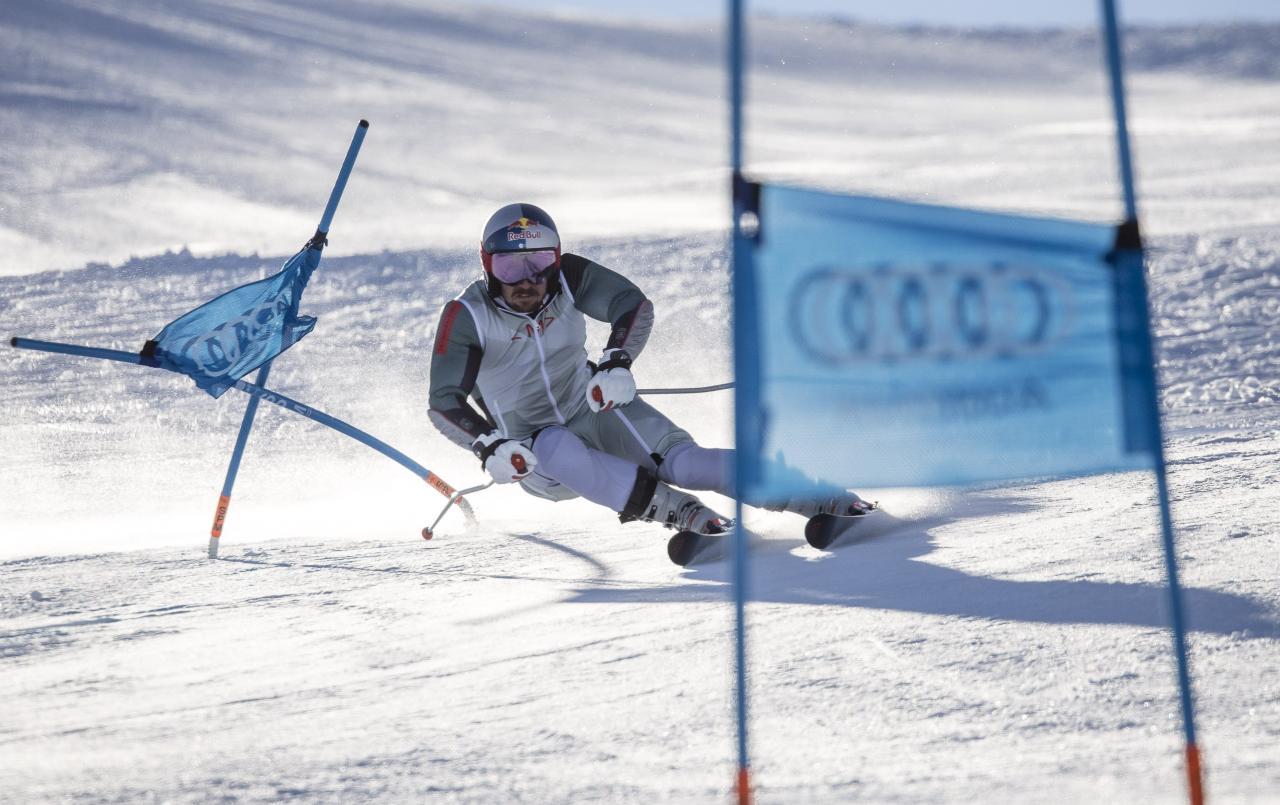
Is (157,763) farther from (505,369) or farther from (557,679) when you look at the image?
(505,369)

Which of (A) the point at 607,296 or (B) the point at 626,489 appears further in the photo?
(A) the point at 607,296

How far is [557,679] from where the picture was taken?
408cm

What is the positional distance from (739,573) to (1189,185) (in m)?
14.5

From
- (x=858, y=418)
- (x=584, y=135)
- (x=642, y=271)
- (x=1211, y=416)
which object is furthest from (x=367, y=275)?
(x=584, y=135)

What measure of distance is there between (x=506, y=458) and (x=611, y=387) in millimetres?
444

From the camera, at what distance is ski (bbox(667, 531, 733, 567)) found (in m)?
5.23

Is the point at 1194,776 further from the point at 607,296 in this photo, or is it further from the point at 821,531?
the point at 607,296

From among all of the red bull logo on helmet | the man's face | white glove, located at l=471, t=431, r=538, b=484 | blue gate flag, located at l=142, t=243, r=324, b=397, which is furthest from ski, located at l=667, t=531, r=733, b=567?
blue gate flag, located at l=142, t=243, r=324, b=397

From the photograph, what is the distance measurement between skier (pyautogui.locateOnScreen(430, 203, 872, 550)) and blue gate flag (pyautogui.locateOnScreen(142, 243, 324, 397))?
0.95 m

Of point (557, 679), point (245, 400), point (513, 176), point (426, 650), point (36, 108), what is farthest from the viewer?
point (36, 108)

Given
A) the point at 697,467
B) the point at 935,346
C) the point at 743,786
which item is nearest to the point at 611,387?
the point at 697,467

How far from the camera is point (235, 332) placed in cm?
601

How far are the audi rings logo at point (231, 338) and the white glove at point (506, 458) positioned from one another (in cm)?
129

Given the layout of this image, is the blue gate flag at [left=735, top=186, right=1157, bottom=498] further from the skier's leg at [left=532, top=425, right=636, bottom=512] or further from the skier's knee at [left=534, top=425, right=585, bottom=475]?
the skier's knee at [left=534, top=425, right=585, bottom=475]
